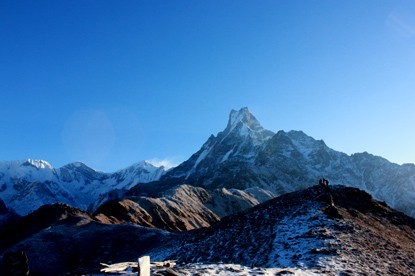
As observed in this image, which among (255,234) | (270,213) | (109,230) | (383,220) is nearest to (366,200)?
(383,220)

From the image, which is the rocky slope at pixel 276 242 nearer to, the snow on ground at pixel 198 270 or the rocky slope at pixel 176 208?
the snow on ground at pixel 198 270

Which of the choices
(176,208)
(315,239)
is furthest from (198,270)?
(176,208)

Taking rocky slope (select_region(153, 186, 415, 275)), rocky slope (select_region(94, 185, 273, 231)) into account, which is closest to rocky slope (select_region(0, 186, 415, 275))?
rocky slope (select_region(153, 186, 415, 275))

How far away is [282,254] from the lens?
79.0 ft

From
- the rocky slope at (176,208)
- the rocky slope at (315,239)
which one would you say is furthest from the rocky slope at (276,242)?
the rocky slope at (176,208)

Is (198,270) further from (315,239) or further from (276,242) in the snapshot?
(276,242)

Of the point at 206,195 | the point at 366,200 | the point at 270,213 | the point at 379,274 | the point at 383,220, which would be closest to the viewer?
the point at 379,274

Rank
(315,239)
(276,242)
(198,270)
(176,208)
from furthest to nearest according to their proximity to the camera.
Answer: (176,208) < (276,242) < (315,239) < (198,270)

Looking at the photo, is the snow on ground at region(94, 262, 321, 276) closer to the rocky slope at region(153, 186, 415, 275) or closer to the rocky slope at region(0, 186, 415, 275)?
the rocky slope at region(0, 186, 415, 275)

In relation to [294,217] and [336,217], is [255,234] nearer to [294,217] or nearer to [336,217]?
[294,217]

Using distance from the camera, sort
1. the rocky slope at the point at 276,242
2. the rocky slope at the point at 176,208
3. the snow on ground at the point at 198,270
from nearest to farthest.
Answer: the snow on ground at the point at 198,270, the rocky slope at the point at 276,242, the rocky slope at the point at 176,208

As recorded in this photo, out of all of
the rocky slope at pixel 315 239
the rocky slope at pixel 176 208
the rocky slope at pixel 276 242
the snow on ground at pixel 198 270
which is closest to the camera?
the snow on ground at pixel 198 270

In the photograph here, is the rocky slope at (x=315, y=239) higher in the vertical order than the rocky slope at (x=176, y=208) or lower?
lower

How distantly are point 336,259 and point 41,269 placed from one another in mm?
38674
